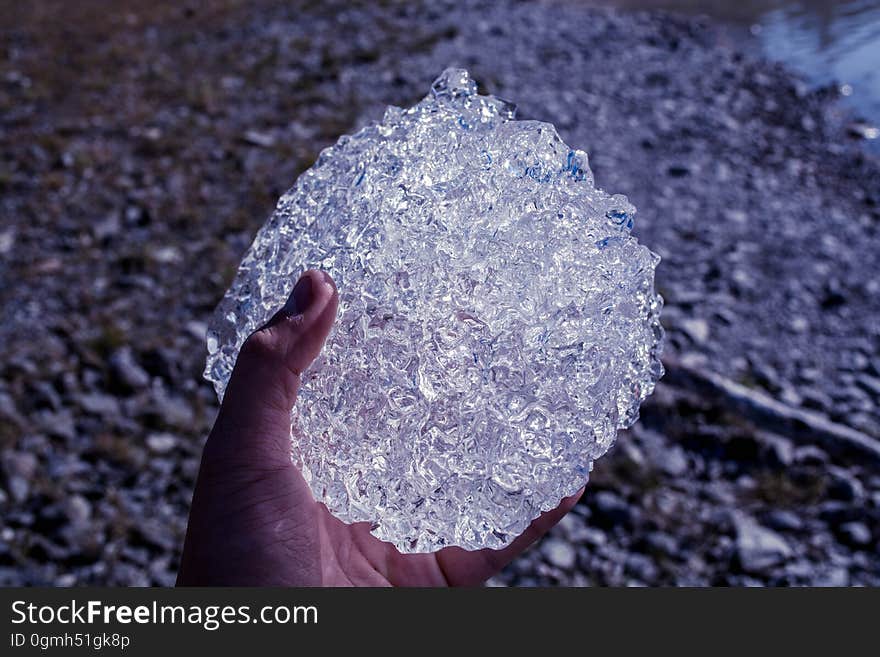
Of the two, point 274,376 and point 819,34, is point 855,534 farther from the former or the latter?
point 819,34

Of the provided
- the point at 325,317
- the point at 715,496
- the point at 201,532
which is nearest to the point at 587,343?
A: the point at 325,317

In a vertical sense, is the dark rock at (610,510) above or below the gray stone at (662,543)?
above

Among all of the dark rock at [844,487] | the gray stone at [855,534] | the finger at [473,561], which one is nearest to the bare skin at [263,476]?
the finger at [473,561]

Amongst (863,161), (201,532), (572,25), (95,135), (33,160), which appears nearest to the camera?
(201,532)

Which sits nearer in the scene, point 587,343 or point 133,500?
point 587,343

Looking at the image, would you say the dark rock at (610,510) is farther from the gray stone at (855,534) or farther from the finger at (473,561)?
the finger at (473,561)

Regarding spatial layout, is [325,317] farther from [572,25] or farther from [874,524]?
[572,25]

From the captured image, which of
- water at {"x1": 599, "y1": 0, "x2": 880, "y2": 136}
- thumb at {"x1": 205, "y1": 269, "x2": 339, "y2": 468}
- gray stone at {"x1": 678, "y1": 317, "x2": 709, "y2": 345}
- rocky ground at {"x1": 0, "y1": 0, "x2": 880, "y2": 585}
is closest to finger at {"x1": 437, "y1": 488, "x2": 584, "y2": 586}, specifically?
thumb at {"x1": 205, "y1": 269, "x2": 339, "y2": 468}
